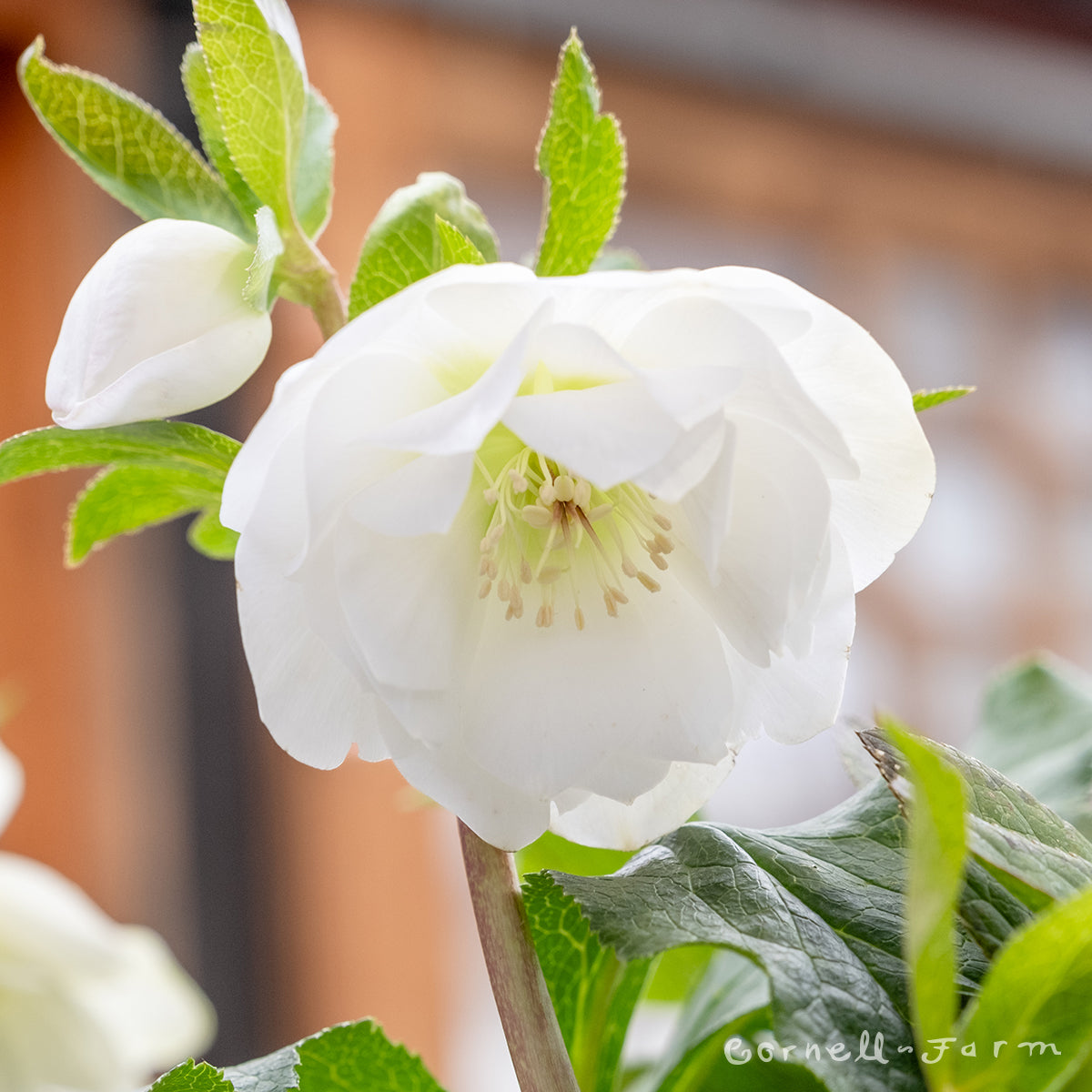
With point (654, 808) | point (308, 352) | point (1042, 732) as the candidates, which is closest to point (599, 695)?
point (654, 808)

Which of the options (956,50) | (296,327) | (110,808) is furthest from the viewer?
(956,50)

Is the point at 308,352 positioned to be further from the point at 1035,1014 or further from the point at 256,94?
the point at 1035,1014

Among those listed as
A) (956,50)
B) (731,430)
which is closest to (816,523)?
(731,430)

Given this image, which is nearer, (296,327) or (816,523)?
(816,523)

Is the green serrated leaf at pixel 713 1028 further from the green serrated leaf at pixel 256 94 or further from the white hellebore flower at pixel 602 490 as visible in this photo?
the green serrated leaf at pixel 256 94

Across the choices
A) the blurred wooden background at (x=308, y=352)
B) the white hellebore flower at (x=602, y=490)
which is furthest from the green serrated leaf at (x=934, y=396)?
the blurred wooden background at (x=308, y=352)

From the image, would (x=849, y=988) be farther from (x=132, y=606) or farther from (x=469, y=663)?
(x=132, y=606)

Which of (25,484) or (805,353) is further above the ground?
(25,484)

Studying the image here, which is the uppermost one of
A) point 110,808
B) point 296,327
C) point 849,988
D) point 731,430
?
point 296,327

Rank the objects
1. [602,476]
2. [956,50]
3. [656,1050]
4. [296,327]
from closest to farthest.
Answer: [602,476], [656,1050], [296,327], [956,50]
